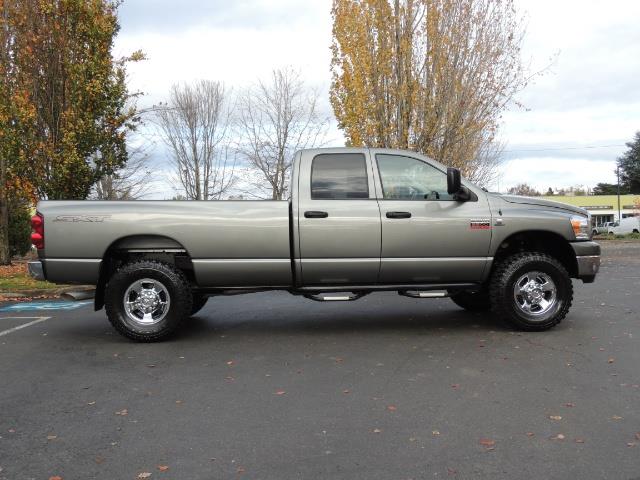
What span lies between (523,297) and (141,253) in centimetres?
430

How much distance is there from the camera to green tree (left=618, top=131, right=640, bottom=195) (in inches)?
3132

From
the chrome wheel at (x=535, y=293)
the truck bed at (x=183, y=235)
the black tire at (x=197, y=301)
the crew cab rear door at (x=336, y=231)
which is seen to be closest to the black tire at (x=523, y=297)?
the chrome wheel at (x=535, y=293)

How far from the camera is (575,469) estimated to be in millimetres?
3076

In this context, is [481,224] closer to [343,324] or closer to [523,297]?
[523,297]

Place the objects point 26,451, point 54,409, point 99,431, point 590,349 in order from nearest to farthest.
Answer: point 26,451 < point 99,431 < point 54,409 < point 590,349

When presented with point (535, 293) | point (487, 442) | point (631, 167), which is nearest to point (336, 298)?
point (535, 293)

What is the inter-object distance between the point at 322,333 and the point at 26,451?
367 cm

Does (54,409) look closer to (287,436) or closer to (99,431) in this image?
(99,431)

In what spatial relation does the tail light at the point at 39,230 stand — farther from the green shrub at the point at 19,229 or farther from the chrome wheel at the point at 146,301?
the green shrub at the point at 19,229

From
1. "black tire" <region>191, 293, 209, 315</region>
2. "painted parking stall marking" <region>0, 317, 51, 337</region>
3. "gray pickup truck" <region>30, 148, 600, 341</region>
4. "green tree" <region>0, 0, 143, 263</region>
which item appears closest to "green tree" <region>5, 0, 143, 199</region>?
"green tree" <region>0, 0, 143, 263</region>

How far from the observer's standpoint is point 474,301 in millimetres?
7848

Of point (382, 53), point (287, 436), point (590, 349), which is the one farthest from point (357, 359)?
point (382, 53)

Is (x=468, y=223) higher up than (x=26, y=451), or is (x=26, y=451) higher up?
(x=468, y=223)

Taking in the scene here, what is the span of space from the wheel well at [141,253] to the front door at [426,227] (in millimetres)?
2223
